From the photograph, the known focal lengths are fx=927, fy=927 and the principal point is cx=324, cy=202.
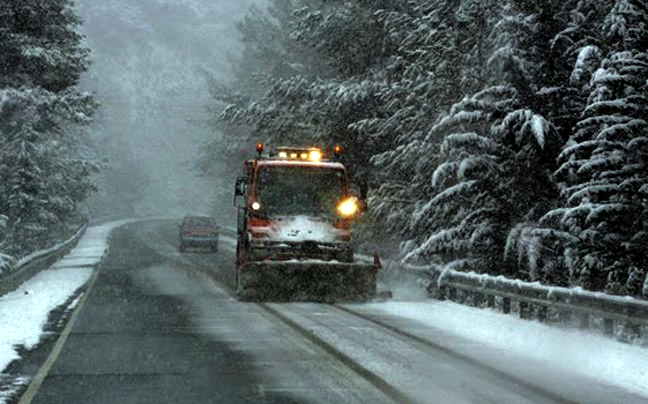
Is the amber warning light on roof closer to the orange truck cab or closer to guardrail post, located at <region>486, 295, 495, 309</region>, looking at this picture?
the orange truck cab

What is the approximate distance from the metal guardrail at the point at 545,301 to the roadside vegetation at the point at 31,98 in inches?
384

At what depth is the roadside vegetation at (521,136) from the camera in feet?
48.1

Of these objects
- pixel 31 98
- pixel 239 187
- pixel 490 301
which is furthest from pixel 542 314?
pixel 31 98

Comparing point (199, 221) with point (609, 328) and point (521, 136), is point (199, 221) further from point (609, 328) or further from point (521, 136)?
point (609, 328)

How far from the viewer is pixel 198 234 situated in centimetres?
4075

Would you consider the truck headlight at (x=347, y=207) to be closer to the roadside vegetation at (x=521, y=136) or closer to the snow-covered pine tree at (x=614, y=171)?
the roadside vegetation at (x=521, y=136)

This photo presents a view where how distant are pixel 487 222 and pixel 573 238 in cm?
250

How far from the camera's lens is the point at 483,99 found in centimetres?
1816

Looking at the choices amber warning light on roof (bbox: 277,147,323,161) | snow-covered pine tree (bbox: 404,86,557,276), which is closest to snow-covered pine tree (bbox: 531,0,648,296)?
snow-covered pine tree (bbox: 404,86,557,276)

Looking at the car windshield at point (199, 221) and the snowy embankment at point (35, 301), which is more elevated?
the car windshield at point (199, 221)

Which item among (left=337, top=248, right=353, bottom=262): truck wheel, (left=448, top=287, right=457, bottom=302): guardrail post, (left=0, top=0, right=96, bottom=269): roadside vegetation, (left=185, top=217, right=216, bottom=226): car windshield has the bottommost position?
(left=448, top=287, right=457, bottom=302): guardrail post

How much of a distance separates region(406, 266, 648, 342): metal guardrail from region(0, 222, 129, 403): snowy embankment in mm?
7491

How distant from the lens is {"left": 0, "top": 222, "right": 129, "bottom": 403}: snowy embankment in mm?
12484

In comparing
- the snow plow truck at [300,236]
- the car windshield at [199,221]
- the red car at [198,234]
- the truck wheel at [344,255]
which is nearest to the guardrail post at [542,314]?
the snow plow truck at [300,236]
